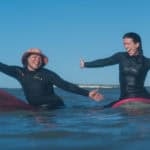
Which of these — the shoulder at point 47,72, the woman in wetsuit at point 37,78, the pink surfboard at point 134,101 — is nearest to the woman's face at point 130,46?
the pink surfboard at point 134,101

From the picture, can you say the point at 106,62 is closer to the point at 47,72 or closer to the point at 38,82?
the point at 47,72

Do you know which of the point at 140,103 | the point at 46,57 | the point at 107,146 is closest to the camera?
the point at 107,146

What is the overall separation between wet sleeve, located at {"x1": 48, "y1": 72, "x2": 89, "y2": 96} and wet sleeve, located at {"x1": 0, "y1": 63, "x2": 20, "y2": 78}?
2.62ft

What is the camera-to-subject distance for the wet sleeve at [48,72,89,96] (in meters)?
11.0

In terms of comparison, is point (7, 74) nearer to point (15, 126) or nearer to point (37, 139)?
point (15, 126)

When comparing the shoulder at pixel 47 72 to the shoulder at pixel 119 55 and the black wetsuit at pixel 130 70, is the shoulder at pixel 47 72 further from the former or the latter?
the shoulder at pixel 119 55

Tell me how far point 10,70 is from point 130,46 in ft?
9.38

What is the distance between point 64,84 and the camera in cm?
1108

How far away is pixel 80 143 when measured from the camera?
544 cm

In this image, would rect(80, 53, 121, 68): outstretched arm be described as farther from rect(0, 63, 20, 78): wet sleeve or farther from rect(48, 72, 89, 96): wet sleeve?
rect(0, 63, 20, 78): wet sleeve

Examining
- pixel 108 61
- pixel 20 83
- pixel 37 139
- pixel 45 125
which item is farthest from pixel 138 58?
pixel 37 139

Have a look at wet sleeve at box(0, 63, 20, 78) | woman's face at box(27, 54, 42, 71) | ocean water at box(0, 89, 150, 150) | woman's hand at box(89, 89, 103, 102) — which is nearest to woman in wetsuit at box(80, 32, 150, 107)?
woman's hand at box(89, 89, 103, 102)

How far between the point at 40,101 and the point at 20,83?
708 millimetres

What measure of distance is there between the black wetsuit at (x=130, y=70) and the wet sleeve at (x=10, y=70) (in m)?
1.68
